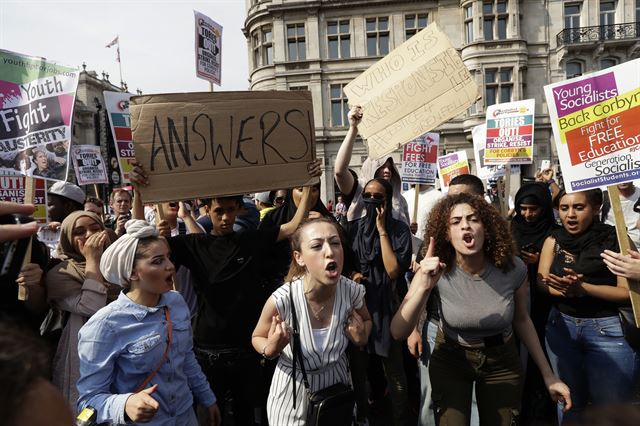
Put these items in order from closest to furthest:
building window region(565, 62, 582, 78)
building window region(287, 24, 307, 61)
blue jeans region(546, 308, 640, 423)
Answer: blue jeans region(546, 308, 640, 423)
building window region(565, 62, 582, 78)
building window region(287, 24, 307, 61)

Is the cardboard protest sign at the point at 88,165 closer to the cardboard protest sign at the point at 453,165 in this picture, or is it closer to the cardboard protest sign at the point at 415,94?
the cardboard protest sign at the point at 415,94

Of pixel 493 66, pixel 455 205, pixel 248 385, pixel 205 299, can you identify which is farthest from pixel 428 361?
pixel 493 66

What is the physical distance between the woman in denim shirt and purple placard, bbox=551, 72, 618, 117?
120 inches

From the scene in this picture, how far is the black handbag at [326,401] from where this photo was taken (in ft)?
7.33

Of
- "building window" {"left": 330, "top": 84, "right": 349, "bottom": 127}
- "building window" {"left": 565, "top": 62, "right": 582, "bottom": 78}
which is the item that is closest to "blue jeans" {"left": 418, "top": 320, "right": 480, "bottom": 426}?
"building window" {"left": 330, "top": 84, "right": 349, "bottom": 127}

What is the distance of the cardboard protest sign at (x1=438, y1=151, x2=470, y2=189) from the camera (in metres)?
8.98

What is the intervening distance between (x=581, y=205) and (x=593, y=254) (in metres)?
0.37

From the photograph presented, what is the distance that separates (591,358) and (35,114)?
4.41m

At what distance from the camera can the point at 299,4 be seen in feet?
91.9

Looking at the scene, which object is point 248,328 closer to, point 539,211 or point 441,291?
point 441,291

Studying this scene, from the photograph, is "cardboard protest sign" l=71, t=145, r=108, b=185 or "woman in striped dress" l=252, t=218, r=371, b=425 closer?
"woman in striped dress" l=252, t=218, r=371, b=425

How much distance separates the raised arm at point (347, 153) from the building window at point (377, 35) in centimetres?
2663

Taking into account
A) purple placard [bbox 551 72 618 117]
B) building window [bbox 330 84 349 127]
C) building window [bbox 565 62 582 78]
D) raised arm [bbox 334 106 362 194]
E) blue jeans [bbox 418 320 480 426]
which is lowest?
blue jeans [bbox 418 320 480 426]

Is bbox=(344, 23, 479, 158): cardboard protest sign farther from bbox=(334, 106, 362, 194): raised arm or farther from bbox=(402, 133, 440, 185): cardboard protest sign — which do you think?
bbox=(402, 133, 440, 185): cardboard protest sign
